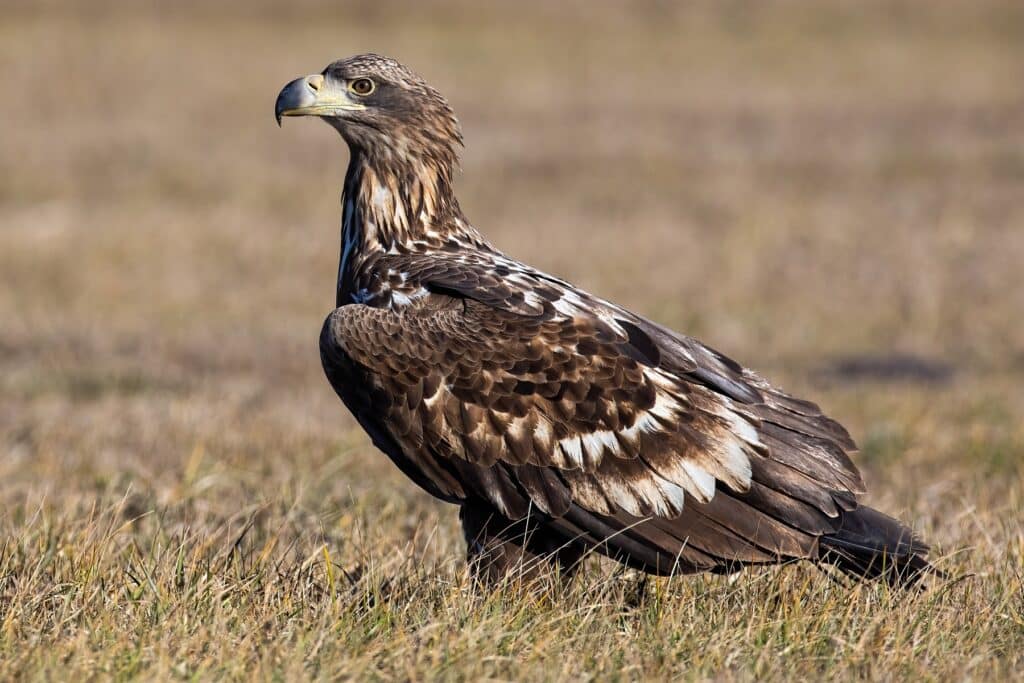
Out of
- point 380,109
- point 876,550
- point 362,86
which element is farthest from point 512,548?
point 362,86

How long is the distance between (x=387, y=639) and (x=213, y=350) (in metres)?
8.27

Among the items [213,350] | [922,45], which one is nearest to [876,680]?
[213,350]

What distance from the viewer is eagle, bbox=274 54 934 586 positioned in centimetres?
479

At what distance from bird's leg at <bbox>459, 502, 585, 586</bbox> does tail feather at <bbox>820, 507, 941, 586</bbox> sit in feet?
2.76

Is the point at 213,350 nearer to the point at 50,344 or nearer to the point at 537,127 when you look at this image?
the point at 50,344

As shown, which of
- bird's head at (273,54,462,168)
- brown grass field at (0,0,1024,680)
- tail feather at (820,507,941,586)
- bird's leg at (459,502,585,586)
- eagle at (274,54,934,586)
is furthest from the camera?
bird's head at (273,54,462,168)

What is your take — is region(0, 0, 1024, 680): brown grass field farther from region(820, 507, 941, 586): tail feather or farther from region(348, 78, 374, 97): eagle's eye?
region(348, 78, 374, 97): eagle's eye

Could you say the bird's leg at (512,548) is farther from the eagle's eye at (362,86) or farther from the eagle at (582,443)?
the eagle's eye at (362,86)

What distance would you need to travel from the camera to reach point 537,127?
Answer: 24.7 metres

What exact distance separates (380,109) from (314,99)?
25cm

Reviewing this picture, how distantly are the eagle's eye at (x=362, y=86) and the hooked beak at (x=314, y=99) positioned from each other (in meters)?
0.04

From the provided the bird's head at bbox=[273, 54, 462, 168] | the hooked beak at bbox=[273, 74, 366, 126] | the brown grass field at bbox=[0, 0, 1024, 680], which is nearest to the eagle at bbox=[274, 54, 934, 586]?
the brown grass field at bbox=[0, 0, 1024, 680]

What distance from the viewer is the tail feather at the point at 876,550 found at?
4.68 metres

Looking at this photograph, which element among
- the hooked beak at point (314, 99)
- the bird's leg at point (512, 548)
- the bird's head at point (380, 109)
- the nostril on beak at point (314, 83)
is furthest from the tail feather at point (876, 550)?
the nostril on beak at point (314, 83)
